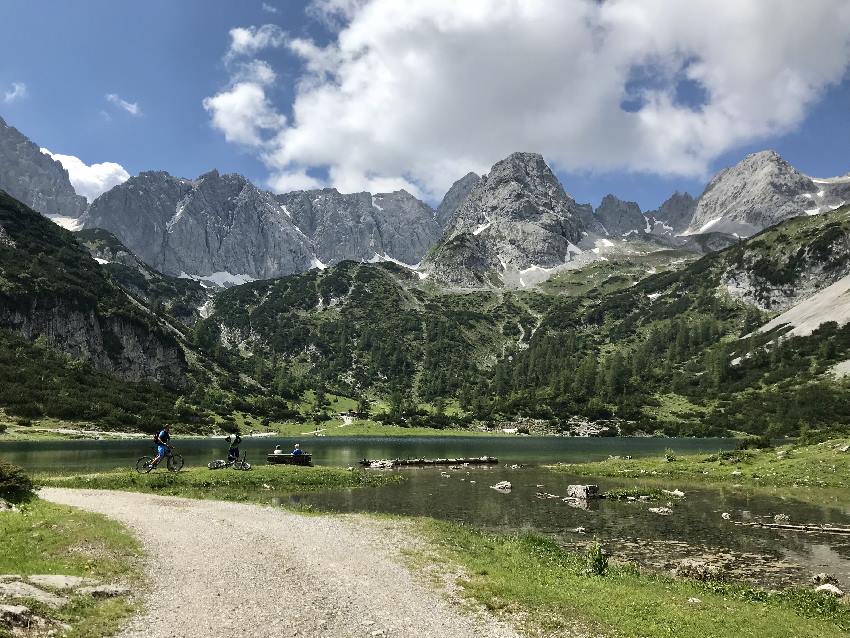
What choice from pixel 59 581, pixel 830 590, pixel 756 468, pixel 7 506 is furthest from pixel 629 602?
pixel 756 468

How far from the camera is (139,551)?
22.5 meters

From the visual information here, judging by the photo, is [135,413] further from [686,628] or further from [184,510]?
[686,628]

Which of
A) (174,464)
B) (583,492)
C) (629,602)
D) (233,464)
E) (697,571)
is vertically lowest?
(583,492)

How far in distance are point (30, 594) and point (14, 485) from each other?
768 inches

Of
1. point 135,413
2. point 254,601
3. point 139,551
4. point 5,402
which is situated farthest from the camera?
point 135,413

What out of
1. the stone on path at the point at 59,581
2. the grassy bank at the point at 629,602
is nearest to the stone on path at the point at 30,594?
the stone on path at the point at 59,581

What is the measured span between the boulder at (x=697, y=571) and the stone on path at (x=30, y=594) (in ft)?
79.8

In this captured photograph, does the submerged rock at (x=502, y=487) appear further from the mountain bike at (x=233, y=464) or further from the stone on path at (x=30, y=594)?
the stone on path at (x=30, y=594)

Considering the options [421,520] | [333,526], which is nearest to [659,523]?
[421,520]

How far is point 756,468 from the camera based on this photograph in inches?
2549

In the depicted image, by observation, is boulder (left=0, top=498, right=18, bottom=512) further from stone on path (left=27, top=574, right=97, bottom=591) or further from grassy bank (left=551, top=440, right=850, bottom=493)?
grassy bank (left=551, top=440, right=850, bottom=493)

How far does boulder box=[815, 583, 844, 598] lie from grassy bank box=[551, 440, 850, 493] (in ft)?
120

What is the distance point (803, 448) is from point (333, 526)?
65443mm

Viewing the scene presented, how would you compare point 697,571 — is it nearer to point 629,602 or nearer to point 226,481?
point 629,602
